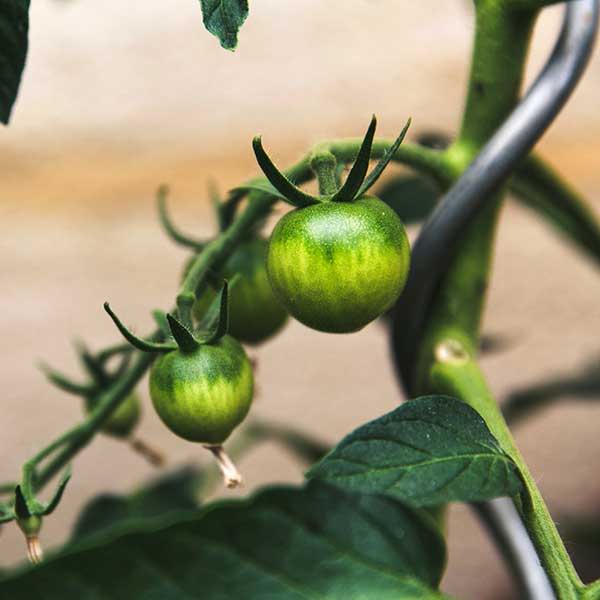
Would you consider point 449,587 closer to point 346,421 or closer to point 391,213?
point 346,421

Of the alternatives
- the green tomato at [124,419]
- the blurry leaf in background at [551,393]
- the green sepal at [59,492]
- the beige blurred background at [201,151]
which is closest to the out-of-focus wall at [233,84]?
the beige blurred background at [201,151]

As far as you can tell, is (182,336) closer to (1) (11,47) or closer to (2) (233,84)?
(1) (11,47)

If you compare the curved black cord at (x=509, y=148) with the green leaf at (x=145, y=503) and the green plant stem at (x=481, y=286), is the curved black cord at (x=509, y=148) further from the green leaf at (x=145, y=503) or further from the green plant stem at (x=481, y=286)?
the green leaf at (x=145, y=503)

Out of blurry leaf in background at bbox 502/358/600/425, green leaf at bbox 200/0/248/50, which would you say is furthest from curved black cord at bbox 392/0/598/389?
blurry leaf in background at bbox 502/358/600/425

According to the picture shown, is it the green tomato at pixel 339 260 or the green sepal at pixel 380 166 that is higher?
the green sepal at pixel 380 166

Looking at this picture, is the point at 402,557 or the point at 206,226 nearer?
the point at 402,557

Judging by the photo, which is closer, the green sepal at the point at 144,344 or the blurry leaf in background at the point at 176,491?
the green sepal at the point at 144,344

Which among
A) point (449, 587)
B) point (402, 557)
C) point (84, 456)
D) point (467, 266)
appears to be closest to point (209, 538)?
point (402, 557)
